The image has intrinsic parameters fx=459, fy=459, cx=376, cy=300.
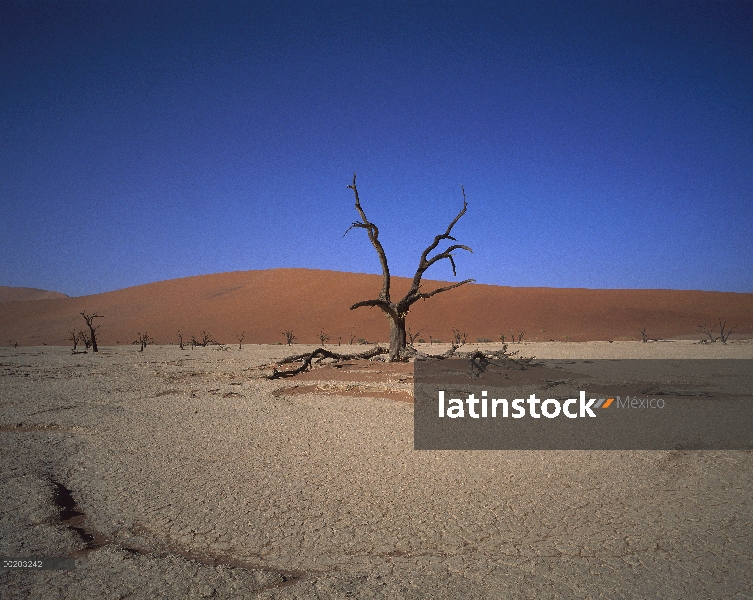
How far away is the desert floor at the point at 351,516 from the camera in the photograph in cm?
229

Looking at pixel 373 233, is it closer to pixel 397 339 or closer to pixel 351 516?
pixel 397 339

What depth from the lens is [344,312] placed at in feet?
143

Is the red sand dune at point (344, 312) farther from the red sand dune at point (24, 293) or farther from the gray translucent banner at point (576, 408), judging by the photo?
the red sand dune at point (24, 293)

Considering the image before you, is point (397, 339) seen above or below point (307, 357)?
above

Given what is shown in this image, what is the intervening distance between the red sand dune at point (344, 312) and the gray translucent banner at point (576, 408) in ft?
73.5

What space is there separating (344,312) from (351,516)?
133 ft

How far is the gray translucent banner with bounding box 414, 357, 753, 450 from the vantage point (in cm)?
487

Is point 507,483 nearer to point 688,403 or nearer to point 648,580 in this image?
point 648,580

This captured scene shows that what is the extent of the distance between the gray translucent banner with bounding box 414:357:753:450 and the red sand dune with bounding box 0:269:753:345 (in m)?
22.4

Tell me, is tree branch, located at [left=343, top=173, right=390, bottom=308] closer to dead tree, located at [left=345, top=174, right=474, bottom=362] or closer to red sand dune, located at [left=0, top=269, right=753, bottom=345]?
dead tree, located at [left=345, top=174, right=474, bottom=362]

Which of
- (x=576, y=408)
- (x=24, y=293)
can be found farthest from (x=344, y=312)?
(x=24, y=293)

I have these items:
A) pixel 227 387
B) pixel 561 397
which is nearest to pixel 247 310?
pixel 227 387

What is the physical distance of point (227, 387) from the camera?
8.49m

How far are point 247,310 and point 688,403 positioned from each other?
43.5m
